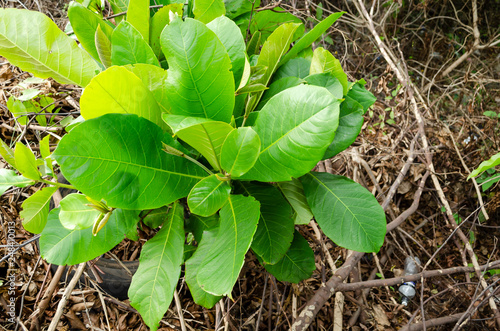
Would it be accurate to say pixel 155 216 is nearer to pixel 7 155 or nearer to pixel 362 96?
pixel 7 155

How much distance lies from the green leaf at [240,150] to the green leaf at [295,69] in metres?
0.31

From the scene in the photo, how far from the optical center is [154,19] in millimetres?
728

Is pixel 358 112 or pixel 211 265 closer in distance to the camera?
pixel 211 265

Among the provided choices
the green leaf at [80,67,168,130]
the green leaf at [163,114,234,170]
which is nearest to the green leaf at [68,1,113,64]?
the green leaf at [80,67,168,130]

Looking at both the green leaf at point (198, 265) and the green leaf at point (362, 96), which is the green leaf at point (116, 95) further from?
the green leaf at point (362, 96)

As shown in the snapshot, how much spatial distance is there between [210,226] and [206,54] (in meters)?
0.41

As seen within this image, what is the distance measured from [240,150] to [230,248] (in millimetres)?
185

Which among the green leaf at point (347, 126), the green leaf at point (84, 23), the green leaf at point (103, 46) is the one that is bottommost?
the green leaf at point (347, 126)

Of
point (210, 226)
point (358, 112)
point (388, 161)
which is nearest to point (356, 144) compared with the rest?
point (388, 161)

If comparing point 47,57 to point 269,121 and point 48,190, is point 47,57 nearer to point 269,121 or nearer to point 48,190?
point 48,190

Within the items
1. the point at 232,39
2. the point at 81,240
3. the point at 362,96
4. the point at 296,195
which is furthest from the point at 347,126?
the point at 81,240

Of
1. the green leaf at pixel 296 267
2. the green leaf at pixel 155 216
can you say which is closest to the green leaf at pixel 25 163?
the green leaf at pixel 155 216

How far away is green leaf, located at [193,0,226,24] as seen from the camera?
0.71 meters

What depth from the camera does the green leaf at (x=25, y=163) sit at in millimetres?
697
